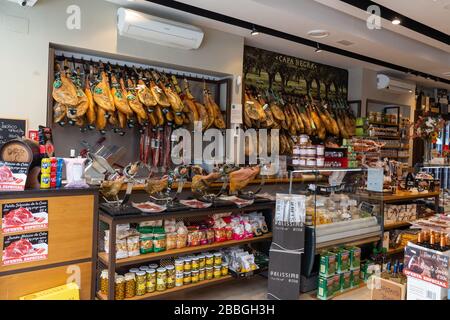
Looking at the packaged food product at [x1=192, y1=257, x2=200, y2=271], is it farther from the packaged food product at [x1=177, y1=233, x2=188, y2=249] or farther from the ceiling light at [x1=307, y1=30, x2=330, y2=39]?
the ceiling light at [x1=307, y1=30, x2=330, y2=39]

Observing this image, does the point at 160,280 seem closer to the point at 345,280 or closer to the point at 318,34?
the point at 345,280

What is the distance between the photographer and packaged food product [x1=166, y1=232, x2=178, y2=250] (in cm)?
291

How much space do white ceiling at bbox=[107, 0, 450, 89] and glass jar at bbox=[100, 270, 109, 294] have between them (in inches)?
100

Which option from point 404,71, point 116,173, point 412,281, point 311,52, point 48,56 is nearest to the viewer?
point 412,281

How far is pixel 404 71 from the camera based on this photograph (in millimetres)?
6129

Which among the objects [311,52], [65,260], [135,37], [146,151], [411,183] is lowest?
[65,260]

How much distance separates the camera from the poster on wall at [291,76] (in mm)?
5031

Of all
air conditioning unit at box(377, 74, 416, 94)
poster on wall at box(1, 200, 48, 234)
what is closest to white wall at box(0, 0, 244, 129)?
poster on wall at box(1, 200, 48, 234)

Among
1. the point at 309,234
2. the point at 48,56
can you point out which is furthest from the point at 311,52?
the point at 48,56

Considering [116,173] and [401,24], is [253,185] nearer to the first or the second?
[116,173]

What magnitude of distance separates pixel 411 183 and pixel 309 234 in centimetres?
202

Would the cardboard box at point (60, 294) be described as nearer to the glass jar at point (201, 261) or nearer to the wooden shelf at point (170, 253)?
the wooden shelf at point (170, 253)

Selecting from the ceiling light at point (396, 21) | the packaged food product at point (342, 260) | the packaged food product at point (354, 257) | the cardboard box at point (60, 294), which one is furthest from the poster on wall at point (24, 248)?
the ceiling light at point (396, 21)

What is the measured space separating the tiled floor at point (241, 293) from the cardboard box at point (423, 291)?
5.21 ft
